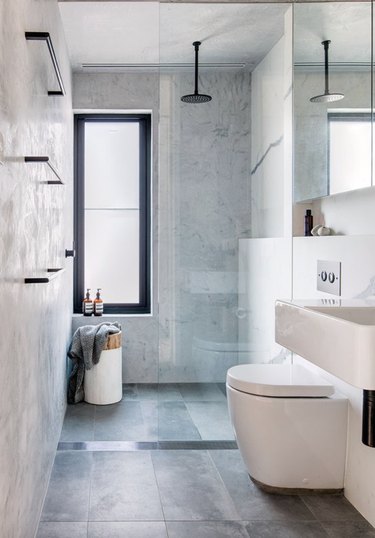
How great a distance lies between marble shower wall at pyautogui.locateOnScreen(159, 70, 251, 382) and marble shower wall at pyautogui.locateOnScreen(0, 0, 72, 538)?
2.03 feet

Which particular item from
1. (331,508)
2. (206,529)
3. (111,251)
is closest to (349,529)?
(331,508)

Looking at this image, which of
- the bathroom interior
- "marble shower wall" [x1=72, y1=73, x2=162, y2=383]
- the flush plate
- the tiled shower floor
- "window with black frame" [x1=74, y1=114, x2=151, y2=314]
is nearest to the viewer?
the bathroom interior

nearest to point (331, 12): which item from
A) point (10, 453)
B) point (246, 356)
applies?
point (246, 356)

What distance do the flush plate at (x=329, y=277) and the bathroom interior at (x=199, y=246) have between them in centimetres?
4

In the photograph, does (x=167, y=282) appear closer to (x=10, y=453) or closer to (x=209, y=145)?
A: (x=209, y=145)

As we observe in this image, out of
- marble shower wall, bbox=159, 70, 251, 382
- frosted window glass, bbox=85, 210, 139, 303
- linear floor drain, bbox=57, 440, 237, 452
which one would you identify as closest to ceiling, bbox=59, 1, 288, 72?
marble shower wall, bbox=159, 70, 251, 382

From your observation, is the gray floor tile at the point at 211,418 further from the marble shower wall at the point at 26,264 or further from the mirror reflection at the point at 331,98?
the mirror reflection at the point at 331,98

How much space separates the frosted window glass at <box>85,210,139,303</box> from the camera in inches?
169

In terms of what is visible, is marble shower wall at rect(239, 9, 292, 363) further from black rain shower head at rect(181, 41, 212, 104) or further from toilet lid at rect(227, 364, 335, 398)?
toilet lid at rect(227, 364, 335, 398)

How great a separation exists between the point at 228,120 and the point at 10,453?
2068 millimetres

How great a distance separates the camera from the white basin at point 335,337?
4.37ft

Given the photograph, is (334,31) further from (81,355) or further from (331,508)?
(81,355)

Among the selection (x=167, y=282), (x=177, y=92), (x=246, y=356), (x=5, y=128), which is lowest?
(x=246, y=356)

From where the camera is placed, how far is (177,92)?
2.90 m
